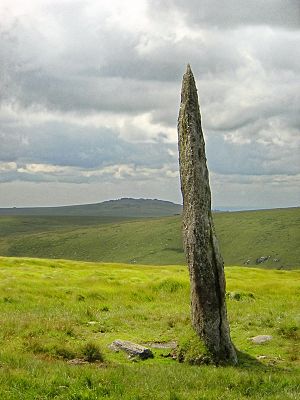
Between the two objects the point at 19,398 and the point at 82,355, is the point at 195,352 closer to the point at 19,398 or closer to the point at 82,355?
the point at 82,355

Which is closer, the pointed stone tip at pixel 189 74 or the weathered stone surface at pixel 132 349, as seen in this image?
the weathered stone surface at pixel 132 349

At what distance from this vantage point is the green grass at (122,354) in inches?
535

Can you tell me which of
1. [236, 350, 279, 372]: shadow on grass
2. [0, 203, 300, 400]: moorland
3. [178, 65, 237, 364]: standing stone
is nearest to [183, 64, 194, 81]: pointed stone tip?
[178, 65, 237, 364]: standing stone

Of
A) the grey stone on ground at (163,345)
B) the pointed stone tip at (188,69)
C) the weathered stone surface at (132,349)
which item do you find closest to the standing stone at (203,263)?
the grey stone on ground at (163,345)

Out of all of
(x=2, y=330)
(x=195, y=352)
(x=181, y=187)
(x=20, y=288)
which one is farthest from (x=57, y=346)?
(x=20, y=288)

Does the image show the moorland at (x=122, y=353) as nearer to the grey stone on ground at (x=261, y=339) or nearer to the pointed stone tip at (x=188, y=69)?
the grey stone on ground at (x=261, y=339)

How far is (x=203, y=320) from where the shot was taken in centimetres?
2019

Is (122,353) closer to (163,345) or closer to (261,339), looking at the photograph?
(163,345)

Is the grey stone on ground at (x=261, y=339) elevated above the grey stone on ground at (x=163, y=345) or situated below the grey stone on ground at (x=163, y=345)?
above

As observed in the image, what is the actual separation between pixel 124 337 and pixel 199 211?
25.0ft

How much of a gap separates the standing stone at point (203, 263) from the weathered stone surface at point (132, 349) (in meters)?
2.35

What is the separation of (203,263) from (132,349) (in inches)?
181

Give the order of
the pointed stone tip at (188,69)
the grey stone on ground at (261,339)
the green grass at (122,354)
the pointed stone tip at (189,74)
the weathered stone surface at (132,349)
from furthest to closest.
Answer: the grey stone on ground at (261,339), the pointed stone tip at (188,69), the pointed stone tip at (189,74), the weathered stone surface at (132,349), the green grass at (122,354)

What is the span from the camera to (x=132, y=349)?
20.0 metres
